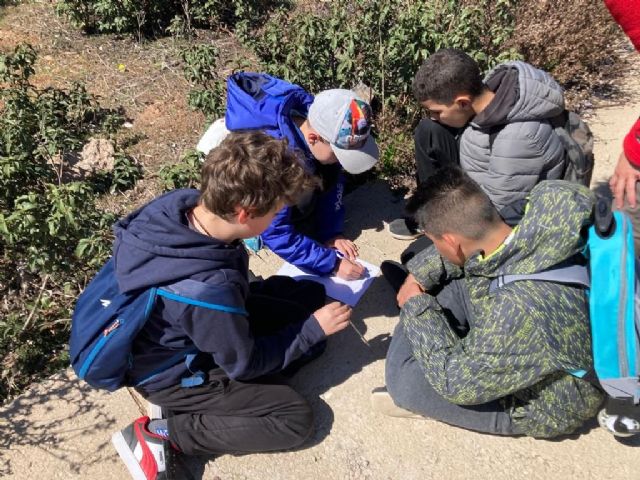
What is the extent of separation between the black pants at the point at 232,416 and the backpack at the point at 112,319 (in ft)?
0.98

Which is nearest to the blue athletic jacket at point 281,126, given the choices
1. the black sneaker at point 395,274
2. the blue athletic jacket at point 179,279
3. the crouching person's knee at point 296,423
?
the black sneaker at point 395,274

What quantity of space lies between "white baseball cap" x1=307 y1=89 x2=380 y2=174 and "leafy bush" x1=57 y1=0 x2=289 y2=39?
3284mm

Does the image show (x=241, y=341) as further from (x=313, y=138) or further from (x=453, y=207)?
(x=313, y=138)

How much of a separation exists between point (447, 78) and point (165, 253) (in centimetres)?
181

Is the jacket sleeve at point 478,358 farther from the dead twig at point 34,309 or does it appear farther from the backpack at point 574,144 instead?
the dead twig at point 34,309

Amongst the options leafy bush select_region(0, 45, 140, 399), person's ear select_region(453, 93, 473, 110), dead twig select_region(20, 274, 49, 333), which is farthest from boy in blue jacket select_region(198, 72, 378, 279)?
dead twig select_region(20, 274, 49, 333)

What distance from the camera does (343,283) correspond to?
2979 mm

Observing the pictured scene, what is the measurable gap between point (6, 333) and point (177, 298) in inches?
60.4

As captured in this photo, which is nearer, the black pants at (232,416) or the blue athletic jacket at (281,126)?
the black pants at (232,416)

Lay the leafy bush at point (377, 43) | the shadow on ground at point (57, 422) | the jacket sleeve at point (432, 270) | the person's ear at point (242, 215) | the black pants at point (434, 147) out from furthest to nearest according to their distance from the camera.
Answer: the leafy bush at point (377, 43) → the black pants at point (434, 147) → the jacket sleeve at point (432, 270) → the shadow on ground at point (57, 422) → the person's ear at point (242, 215)

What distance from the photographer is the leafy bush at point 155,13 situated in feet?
18.8

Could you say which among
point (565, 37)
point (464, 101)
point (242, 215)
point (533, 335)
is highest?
point (242, 215)

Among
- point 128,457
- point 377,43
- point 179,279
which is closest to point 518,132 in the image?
point 377,43

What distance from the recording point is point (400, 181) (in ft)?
13.2
